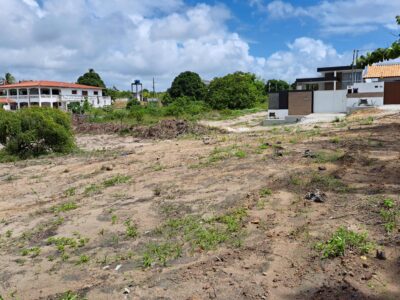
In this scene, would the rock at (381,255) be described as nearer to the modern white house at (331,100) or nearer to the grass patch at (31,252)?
the grass patch at (31,252)

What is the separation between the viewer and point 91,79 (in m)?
77.1

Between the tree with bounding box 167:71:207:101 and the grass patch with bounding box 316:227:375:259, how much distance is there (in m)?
58.9

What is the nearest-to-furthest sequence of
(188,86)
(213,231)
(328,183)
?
(213,231)
(328,183)
(188,86)

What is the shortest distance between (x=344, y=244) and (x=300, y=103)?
25684mm

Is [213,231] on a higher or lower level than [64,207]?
higher

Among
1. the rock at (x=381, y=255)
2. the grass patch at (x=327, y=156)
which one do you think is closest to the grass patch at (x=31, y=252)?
the rock at (x=381, y=255)

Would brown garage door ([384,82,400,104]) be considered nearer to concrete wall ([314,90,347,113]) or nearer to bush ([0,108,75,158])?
concrete wall ([314,90,347,113])

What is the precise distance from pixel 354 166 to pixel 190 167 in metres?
3.70

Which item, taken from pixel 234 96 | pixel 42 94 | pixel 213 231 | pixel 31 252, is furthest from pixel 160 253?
pixel 42 94

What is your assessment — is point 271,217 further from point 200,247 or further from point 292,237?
point 200,247

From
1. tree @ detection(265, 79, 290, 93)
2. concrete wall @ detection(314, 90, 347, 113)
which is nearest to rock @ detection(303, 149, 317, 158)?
concrete wall @ detection(314, 90, 347, 113)

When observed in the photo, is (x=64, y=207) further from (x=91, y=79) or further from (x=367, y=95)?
(x=91, y=79)

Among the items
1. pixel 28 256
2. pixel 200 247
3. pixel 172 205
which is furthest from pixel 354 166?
pixel 28 256

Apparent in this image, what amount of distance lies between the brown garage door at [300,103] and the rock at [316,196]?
23539 mm
